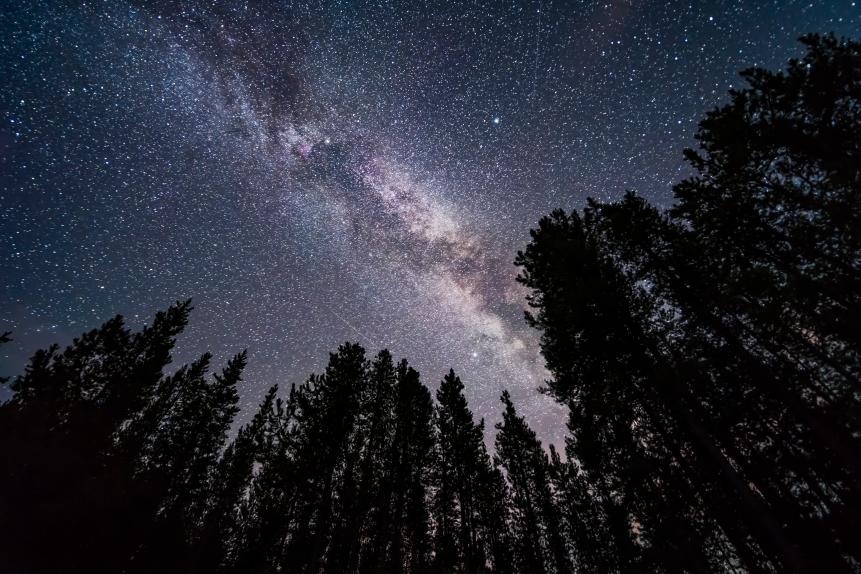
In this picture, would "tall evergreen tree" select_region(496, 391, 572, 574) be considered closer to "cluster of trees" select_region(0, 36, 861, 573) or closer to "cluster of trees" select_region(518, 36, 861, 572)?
"cluster of trees" select_region(0, 36, 861, 573)

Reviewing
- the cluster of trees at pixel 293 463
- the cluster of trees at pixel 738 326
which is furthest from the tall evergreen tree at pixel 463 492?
Result: the cluster of trees at pixel 738 326

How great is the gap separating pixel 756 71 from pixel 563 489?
81.7 feet

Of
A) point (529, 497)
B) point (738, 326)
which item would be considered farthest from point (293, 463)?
point (738, 326)

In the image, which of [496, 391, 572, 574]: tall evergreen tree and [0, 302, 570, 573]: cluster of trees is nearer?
[0, 302, 570, 573]: cluster of trees

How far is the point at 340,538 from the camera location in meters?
20.7

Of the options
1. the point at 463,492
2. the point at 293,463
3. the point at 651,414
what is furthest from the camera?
the point at 463,492

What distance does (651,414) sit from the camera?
1180cm

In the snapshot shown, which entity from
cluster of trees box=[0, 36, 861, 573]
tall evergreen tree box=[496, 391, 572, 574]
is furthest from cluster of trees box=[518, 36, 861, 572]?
tall evergreen tree box=[496, 391, 572, 574]

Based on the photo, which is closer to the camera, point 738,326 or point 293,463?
point 738,326

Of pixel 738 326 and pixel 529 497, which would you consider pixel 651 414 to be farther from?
pixel 529 497

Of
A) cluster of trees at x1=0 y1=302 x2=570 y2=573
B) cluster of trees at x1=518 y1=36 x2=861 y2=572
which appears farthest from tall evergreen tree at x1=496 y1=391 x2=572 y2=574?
cluster of trees at x1=518 y1=36 x2=861 y2=572

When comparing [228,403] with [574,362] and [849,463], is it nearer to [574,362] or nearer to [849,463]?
[574,362]

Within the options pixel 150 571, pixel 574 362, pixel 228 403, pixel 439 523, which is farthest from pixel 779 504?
pixel 228 403

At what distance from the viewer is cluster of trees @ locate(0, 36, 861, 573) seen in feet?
30.0
